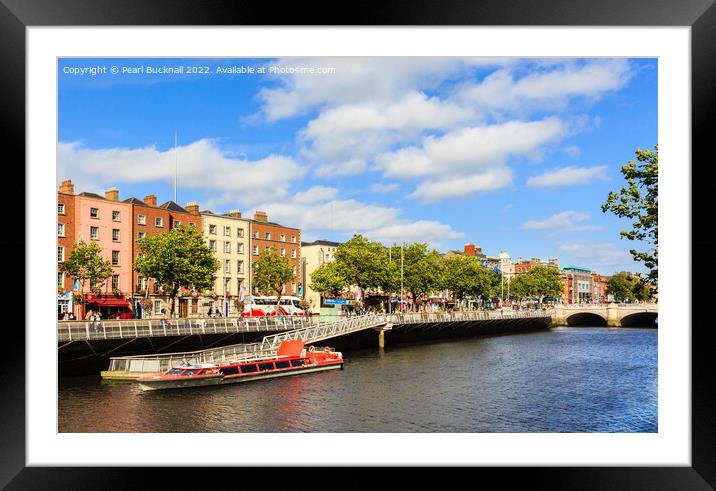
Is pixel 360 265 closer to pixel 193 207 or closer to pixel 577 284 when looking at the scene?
pixel 193 207

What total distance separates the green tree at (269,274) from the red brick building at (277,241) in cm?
94

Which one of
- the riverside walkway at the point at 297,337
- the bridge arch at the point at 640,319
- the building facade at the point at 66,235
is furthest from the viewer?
the bridge arch at the point at 640,319

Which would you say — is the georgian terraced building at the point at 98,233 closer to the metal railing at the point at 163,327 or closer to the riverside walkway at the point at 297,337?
the metal railing at the point at 163,327

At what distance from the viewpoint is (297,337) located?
2683 cm

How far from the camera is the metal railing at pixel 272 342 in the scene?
19594mm

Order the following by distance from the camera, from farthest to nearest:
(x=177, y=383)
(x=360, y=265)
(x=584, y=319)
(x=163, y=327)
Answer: (x=584, y=319) < (x=360, y=265) < (x=163, y=327) < (x=177, y=383)

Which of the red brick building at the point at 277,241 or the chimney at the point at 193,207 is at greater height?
the chimney at the point at 193,207

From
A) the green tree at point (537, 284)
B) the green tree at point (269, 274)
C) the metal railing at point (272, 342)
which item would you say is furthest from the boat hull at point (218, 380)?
the green tree at point (537, 284)

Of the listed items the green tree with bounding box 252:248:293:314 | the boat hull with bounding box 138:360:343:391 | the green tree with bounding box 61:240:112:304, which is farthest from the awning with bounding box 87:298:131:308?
the boat hull with bounding box 138:360:343:391

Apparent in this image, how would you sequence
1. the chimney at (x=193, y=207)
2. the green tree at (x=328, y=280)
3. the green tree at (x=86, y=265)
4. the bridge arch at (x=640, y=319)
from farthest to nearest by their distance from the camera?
1. the bridge arch at (x=640, y=319)
2. the green tree at (x=328, y=280)
3. the chimney at (x=193, y=207)
4. the green tree at (x=86, y=265)

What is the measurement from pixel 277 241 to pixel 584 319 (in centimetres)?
3351
